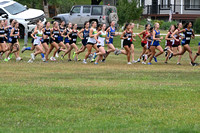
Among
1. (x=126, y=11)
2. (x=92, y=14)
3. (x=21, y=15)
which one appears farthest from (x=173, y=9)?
(x=21, y=15)

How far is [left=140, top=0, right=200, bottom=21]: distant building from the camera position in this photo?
192ft

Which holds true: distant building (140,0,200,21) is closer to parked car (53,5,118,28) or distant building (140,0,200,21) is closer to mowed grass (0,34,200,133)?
parked car (53,5,118,28)

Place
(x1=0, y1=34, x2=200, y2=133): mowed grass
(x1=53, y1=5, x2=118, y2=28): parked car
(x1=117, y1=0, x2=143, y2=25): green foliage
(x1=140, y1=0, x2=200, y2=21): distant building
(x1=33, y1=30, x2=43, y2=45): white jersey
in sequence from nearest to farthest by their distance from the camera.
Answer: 1. (x1=0, y1=34, x2=200, y2=133): mowed grass
2. (x1=33, y1=30, x2=43, y2=45): white jersey
3. (x1=53, y1=5, x2=118, y2=28): parked car
4. (x1=117, y1=0, x2=143, y2=25): green foliage
5. (x1=140, y1=0, x2=200, y2=21): distant building

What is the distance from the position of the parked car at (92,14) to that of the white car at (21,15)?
347 cm

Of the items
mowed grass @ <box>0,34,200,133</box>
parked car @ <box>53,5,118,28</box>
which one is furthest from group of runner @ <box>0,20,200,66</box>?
parked car @ <box>53,5,118,28</box>

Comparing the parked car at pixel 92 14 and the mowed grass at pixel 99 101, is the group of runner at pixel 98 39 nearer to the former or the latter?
the mowed grass at pixel 99 101

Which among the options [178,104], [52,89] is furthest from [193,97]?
[52,89]

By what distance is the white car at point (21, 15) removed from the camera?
128 ft

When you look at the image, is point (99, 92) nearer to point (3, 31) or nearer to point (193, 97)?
point (193, 97)

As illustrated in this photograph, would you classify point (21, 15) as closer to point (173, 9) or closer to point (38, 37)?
point (38, 37)

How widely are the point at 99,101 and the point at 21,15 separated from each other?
28.5 meters

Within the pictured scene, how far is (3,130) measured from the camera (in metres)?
9.02

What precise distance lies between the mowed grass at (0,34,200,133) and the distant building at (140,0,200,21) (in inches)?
1579

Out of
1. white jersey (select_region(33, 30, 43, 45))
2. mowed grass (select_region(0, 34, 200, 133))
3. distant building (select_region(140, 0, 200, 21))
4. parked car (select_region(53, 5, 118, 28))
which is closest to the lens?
mowed grass (select_region(0, 34, 200, 133))
